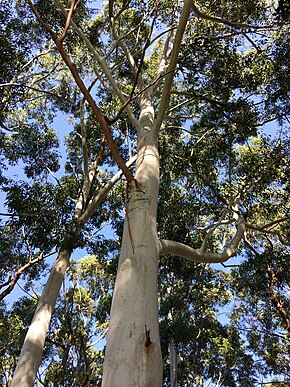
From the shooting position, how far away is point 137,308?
1.72 meters

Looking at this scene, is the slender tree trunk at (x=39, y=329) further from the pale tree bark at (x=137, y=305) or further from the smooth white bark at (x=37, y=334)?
the pale tree bark at (x=137, y=305)

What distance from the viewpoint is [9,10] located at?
7762mm

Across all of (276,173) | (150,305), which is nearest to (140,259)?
(150,305)

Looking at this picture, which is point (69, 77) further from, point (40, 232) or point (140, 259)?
point (140, 259)

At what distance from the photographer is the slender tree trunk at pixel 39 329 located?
13.4 ft

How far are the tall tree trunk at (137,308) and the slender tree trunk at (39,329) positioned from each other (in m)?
2.71

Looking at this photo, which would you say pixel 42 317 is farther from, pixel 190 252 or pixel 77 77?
pixel 77 77

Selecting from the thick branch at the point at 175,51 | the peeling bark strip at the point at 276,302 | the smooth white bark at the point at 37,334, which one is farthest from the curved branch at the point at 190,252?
the peeling bark strip at the point at 276,302

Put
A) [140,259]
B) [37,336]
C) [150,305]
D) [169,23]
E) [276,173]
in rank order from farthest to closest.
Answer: [169,23]
[276,173]
[37,336]
[140,259]
[150,305]

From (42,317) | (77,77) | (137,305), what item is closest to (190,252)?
(137,305)

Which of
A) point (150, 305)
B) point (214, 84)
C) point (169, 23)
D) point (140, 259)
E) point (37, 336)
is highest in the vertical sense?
point (169, 23)

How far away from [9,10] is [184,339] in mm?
7763

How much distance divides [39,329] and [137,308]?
3.34 m

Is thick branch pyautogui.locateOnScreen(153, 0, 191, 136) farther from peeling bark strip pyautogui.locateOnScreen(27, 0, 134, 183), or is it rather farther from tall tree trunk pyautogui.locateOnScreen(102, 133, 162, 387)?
peeling bark strip pyautogui.locateOnScreen(27, 0, 134, 183)
